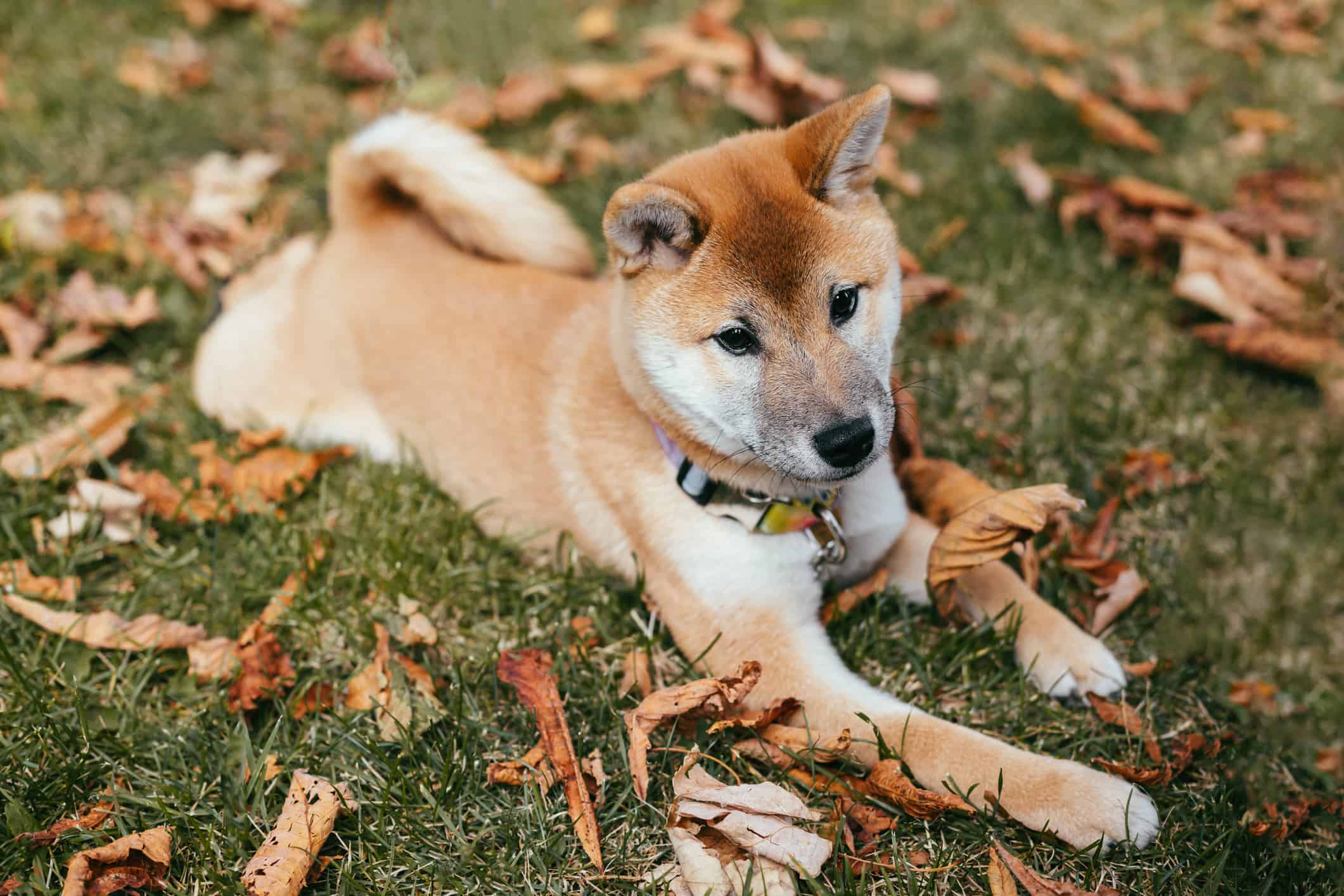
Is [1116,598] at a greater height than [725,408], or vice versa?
[725,408]

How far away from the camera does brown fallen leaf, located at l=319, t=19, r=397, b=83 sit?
16.3ft

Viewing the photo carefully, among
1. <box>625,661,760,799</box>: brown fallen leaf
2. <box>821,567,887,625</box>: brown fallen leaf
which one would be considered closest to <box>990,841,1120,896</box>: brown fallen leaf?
<box>625,661,760,799</box>: brown fallen leaf

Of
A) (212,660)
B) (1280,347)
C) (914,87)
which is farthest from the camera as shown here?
(914,87)

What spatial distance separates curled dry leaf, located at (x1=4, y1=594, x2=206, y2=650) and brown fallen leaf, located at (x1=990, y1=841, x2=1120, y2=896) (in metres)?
2.22

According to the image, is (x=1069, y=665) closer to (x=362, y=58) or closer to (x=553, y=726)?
(x=553, y=726)

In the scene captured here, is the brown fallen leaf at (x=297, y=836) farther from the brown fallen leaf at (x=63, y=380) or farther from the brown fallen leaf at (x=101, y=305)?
the brown fallen leaf at (x=101, y=305)

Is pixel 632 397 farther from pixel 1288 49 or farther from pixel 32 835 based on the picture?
pixel 1288 49

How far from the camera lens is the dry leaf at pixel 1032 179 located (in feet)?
13.8

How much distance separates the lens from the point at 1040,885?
2.07m

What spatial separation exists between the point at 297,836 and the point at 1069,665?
6.51 ft

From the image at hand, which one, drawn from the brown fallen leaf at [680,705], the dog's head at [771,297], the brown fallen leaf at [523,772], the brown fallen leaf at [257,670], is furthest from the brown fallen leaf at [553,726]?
the dog's head at [771,297]

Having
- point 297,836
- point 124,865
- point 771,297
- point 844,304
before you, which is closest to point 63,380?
point 124,865

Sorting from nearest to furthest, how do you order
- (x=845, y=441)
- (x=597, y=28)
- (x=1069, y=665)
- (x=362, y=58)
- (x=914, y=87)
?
(x=845, y=441) < (x=1069, y=665) < (x=914, y=87) < (x=362, y=58) < (x=597, y=28)

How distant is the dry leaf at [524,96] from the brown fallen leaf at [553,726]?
309 cm
